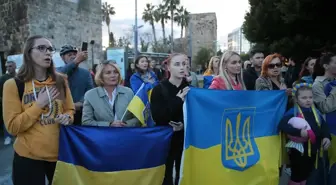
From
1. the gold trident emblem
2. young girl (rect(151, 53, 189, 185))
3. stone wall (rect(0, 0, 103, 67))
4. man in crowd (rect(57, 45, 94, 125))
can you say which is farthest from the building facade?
young girl (rect(151, 53, 189, 185))

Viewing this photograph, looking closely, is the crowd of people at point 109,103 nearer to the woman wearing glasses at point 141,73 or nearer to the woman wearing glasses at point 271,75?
the woman wearing glasses at point 271,75

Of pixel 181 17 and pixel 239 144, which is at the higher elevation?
pixel 181 17

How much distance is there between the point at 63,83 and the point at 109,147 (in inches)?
28.3

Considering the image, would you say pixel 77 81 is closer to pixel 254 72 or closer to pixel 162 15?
pixel 254 72

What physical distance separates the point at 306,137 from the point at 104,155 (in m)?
2.11

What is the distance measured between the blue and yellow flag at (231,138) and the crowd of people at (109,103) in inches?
6.7

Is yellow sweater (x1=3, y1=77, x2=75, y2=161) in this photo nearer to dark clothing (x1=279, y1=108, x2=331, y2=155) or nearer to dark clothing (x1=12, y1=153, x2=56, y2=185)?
dark clothing (x1=12, y1=153, x2=56, y2=185)

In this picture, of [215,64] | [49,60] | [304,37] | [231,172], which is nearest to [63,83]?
[49,60]

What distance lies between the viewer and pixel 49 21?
16172mm

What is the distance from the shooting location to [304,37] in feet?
26.7

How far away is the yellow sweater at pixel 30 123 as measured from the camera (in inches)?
105

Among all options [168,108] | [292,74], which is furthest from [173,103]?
[292,74]

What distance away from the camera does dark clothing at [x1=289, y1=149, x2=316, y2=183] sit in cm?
362

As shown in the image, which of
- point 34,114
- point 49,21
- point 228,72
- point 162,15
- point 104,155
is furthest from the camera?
point 162,15
